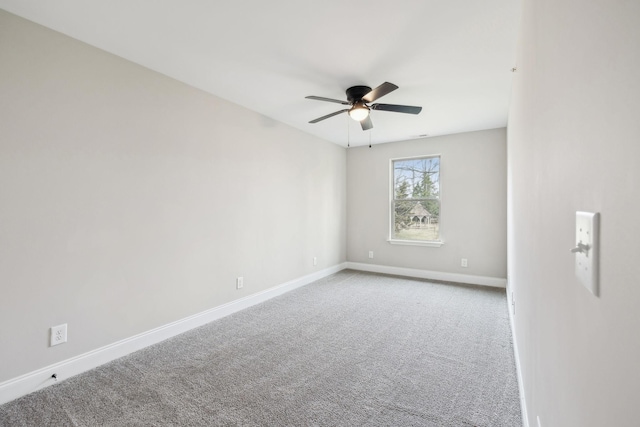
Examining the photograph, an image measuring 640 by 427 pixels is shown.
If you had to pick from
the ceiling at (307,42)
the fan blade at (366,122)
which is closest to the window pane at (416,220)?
the ceiling at (307,42)

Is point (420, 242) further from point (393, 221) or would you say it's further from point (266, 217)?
point (266, 217)

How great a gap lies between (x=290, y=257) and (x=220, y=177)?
168 cm

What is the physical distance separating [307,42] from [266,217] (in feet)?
7.53

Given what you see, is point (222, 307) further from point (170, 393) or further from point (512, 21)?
point (512, 21)

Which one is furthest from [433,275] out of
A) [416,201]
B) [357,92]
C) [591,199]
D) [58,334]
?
[591,199]

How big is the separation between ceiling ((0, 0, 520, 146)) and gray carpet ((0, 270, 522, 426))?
245cm

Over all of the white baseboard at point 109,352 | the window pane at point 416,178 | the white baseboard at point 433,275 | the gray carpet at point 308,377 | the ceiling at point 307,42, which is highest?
the ceiling at point 307,42

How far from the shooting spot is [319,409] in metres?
1.88

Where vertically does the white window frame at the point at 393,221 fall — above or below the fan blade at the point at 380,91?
Result: below

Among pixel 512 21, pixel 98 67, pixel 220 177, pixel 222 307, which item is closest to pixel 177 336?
pixel 222 307

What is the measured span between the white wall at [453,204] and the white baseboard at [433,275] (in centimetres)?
7

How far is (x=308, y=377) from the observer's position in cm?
224

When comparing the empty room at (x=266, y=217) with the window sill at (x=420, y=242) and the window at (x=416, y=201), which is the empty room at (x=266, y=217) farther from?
the window at (x=416, y=201)

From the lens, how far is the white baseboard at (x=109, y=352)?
6.60 feet
